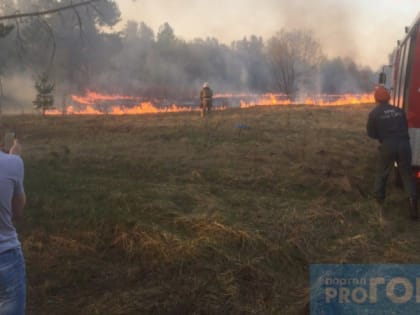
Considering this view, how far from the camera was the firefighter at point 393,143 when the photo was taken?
6305 mm

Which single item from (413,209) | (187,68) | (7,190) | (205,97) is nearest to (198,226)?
(413,209)

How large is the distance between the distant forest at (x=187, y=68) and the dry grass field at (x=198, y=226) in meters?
20.9

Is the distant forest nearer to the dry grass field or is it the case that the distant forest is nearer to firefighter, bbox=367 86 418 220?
the dry grass field

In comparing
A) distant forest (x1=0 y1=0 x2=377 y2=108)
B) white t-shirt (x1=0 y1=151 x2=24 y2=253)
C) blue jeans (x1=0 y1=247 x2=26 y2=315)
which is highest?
distant forest (x1=0 y1=0 x2=377 y2=108)

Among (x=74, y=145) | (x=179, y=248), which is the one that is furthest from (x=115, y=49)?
(x=179, y=248)

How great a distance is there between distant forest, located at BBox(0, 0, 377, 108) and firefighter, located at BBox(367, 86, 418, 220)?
2448 cm

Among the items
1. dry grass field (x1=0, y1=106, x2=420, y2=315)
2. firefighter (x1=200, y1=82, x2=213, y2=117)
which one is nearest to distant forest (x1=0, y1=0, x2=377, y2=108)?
firefighter (x1=200, y1=82, x2=213, y2=117)

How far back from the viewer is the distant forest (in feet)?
113

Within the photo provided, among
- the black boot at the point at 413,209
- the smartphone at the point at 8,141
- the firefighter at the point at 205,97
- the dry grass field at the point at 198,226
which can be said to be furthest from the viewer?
the firefighter at the point at 205,97

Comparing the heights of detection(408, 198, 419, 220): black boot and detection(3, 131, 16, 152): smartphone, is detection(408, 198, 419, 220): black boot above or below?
below

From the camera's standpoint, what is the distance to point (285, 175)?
28.1ft

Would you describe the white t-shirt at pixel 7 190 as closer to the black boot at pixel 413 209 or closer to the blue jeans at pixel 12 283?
the blue jeans at pixel 12 283

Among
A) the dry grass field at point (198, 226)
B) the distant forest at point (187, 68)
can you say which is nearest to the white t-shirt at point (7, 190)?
the dry grass field at point (198, 226)

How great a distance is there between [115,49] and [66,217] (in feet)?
104
